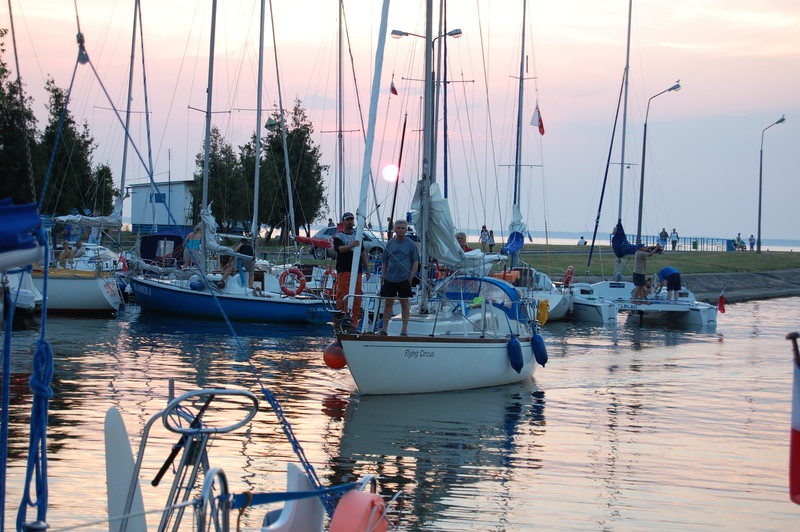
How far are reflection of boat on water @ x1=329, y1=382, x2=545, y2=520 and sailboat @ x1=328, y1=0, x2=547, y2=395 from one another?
318 mm

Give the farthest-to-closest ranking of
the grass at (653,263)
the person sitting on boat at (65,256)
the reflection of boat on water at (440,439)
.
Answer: the grass at (653,263), the person sitting on boat at (65,256), the reflection of boat on water at (440,439)

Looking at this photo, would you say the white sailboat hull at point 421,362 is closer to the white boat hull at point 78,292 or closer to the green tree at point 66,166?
the white boat hull at point 78,292

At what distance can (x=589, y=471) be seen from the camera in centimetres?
941

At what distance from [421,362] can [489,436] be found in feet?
8.00

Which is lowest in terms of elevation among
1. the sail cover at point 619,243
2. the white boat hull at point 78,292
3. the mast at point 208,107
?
the white boat hull at point 78,292

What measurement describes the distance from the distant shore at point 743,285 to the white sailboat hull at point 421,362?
24.9 metres

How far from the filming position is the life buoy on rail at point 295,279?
2492 cm

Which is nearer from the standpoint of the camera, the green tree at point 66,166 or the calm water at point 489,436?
the calm water at point 489,436

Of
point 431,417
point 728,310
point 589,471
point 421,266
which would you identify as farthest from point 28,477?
point 728,310

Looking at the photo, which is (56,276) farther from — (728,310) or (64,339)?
(728,310)

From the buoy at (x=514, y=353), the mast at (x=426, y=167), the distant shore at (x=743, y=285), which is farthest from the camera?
the distant shore at (x=743, y=285)

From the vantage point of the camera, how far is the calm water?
7.98m

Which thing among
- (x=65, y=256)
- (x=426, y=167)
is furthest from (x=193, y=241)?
(x=426, y=167)

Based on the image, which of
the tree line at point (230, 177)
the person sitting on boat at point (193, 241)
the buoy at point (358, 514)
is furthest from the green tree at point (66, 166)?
the buoy at point (358, 514)
